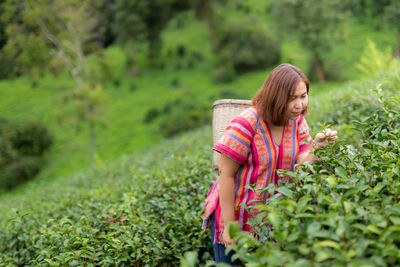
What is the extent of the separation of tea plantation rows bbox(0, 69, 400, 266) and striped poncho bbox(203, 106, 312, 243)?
177mm

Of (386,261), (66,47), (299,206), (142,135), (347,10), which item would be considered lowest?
(142,135)

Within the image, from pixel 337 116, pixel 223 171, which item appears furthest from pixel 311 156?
pixel 337 116

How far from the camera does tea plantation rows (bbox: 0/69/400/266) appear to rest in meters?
1.28

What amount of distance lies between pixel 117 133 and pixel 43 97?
30.8 feet

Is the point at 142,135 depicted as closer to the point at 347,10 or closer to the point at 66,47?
the point at 66,47

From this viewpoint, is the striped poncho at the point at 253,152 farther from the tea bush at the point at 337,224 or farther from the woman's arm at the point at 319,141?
the tea bush at the point at 337,224

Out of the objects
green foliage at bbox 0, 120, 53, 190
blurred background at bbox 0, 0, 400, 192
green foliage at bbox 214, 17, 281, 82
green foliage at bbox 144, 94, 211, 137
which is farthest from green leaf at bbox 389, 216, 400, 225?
green foliage at bbox 214, 17, 281, 82

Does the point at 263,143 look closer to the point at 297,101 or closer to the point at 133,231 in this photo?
the point at 297,101

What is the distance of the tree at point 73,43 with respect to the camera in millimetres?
15875

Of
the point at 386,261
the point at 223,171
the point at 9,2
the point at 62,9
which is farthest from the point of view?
the point at 62,9

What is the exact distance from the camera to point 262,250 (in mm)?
1343

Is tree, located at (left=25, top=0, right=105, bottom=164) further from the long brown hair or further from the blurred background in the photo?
the long brown hair

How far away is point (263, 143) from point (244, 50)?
24.1 meters

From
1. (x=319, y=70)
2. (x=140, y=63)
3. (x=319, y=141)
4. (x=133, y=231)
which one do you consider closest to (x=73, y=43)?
(x=140, y=63)
